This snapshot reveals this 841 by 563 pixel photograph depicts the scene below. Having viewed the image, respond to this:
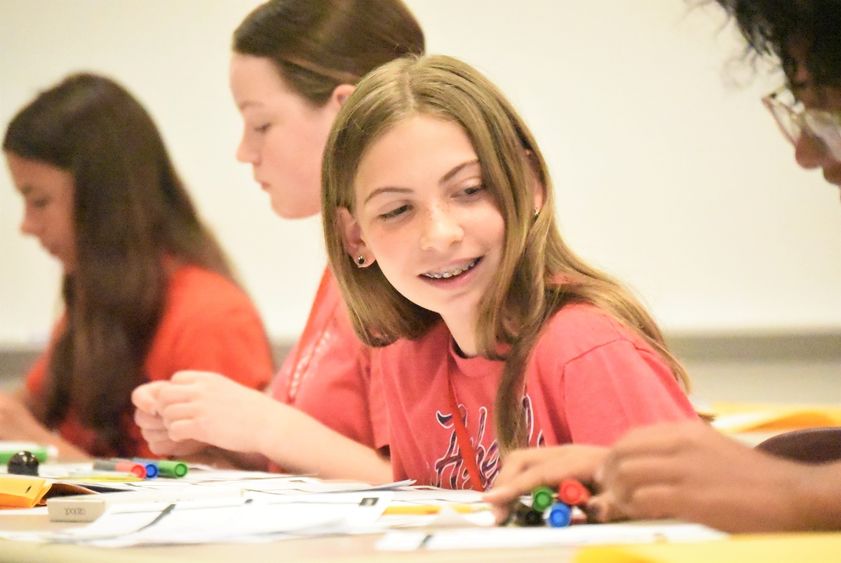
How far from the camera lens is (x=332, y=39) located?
1.52 m

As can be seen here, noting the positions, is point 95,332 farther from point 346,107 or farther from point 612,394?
point 612,394

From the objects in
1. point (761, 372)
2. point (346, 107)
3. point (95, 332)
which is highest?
point (346, 107)

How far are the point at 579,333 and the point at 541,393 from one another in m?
0.07

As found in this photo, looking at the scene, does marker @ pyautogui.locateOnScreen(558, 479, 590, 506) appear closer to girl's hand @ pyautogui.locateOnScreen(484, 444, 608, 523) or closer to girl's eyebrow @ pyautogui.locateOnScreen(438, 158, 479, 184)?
girl's hand @ pyautogui.locateOnScreen(484, 444, 608, 523)

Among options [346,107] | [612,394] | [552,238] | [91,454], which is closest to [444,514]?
[612,394]

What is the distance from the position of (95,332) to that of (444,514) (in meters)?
1.33

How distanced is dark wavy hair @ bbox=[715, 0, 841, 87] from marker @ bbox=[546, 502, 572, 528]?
34 cm

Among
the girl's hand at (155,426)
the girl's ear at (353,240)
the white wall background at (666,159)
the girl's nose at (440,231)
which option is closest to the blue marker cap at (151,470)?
the girl's hand at (155,426)

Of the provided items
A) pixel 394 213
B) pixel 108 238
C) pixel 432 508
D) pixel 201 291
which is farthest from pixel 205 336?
pixel 432 508

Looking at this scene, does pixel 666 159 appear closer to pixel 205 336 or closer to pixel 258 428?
pixel 205 336

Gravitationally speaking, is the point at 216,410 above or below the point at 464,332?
below

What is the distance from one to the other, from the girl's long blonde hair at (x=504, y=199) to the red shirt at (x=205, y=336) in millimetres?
725

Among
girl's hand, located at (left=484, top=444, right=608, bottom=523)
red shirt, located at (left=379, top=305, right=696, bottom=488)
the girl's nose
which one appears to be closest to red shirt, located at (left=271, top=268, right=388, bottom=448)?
red shirt, located at (left=379, top=305, right=696, bottom=488)

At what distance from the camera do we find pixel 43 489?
1045mm
